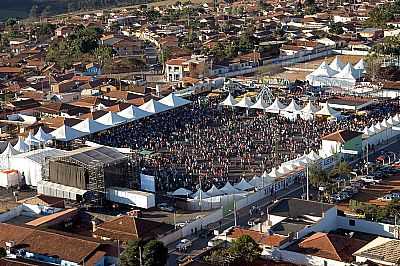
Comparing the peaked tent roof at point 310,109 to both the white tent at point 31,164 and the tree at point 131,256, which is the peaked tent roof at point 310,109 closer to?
the white tent at point 31,164

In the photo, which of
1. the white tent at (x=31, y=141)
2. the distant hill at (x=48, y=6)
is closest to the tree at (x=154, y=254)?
the white tent at (x=31, y=141)

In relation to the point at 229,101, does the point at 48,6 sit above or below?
below

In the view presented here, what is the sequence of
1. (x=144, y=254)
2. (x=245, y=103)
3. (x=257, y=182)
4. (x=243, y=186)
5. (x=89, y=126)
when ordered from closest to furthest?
(x=144, y=254)
(x=243, y=186)
(x=257, y=182)
(x=89, y=126)
(x=245, y=103)

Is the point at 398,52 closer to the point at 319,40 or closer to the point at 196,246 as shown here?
the point at 319,40

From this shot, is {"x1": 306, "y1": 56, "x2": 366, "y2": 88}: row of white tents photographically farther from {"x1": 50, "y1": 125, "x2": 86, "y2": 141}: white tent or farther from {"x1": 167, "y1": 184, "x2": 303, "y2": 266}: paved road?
{"x1": 167, "y1": 184, "x2": 303, "y2": 266}: paved road

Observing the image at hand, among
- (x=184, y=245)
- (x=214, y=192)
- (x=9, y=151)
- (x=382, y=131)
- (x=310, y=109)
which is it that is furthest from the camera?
(x=310, y=109)

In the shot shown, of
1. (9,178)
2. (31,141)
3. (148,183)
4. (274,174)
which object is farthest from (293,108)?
(9,178)

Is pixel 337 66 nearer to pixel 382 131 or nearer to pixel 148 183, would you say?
pixel 382 131

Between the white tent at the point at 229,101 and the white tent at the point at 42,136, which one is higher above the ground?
the white tent at the point at 42,136

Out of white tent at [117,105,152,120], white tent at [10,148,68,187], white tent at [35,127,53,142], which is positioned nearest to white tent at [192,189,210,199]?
white tent at [10,148,68,187]
